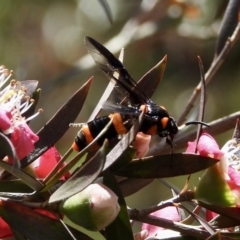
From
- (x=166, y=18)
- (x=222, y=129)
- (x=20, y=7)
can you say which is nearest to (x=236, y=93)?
(x=20, y=7)

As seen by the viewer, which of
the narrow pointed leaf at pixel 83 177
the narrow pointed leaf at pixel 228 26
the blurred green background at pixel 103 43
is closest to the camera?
the narrow pointed leaf at pixel 83 177

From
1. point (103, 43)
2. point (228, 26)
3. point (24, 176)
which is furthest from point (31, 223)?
point (103, 43)

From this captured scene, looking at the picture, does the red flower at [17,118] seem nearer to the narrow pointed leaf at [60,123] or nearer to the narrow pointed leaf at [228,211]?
the narrow pointed leaf at [60,123]

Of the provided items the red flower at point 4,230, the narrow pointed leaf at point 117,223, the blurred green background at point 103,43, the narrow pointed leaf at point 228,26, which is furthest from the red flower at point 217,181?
the blurred green background at point 103,43

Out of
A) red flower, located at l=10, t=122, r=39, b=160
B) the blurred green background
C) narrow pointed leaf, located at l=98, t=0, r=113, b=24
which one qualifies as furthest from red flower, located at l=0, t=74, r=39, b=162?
the blurred green background

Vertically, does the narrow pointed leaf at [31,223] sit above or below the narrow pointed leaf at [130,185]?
above

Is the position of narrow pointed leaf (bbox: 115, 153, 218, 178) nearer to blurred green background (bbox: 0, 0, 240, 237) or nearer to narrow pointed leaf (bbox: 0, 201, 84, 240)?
narrow pointed leaf (bbox: 0, 201, 84, 240)
